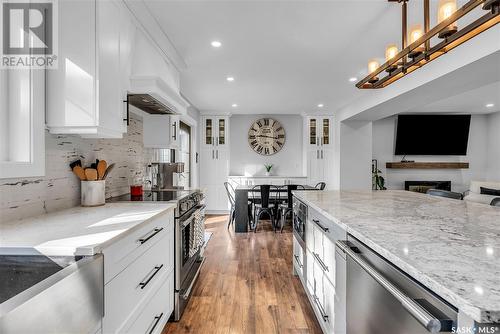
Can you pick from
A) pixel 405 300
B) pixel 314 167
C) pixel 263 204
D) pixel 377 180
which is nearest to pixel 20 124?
pixel 405 300

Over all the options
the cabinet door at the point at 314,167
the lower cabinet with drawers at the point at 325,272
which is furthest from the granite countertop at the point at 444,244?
the cabinet door at the point at 314,167

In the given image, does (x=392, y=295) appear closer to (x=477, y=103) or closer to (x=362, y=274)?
(x=362, y=274)

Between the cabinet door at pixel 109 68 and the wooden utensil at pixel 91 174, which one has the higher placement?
the cabinet door at pixel 109 68

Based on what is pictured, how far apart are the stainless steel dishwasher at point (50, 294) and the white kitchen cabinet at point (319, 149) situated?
5908 millimetres

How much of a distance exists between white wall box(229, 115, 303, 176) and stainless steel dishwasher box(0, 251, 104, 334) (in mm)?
5920

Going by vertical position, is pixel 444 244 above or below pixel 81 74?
below

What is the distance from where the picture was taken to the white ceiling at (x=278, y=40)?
2.19 m

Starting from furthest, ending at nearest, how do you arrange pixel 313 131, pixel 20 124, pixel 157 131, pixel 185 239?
pixel 313 131, pixel 157 131, pixel 185 239, pixel 20 124

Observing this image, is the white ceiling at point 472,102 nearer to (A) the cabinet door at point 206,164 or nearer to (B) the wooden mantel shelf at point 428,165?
(B) the wooden mantel shelf at point 428,165

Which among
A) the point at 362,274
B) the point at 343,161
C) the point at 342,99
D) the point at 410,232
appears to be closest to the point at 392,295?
the point at 362,274

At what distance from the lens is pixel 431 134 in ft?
22.7

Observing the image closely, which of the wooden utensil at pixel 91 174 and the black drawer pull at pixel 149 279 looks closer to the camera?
the black drawer pull at pixel 149 279

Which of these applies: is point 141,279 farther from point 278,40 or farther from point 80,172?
point 278,40

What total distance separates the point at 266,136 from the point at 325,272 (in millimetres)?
5378
